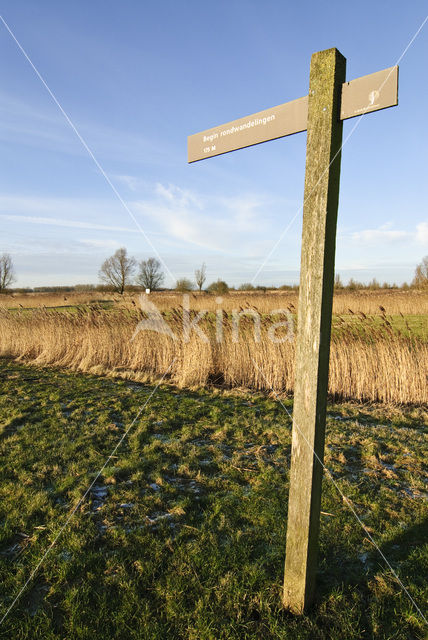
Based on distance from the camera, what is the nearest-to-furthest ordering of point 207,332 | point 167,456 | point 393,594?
point 393,594, point 167,456, point 207,332

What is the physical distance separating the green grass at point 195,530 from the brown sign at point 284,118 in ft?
8.57

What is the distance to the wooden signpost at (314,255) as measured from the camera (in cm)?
179

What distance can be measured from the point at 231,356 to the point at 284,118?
20.1 ft

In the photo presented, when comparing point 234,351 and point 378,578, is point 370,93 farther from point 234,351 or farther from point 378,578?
point 234,351

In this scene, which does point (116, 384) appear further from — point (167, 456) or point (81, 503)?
point (81, 503)

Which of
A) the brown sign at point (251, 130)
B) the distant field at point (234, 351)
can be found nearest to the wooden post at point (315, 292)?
the brown sign at point (251, 130)

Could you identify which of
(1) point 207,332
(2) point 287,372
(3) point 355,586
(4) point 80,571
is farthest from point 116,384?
(3) point 355,586

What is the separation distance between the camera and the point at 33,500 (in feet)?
10.6

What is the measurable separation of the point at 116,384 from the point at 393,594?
6.29m

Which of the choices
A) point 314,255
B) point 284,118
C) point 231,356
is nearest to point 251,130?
point 284,118

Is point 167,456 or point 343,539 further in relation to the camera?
point 167,456

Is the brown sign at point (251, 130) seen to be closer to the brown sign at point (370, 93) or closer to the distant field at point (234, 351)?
the brown sign at point (370, 93)

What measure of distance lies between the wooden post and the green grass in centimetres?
51

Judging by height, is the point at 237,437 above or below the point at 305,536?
below
